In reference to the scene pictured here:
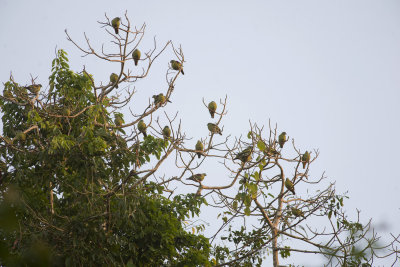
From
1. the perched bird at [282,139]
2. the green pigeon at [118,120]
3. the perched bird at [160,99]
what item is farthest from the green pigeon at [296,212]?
the green pigeon at [118,120]

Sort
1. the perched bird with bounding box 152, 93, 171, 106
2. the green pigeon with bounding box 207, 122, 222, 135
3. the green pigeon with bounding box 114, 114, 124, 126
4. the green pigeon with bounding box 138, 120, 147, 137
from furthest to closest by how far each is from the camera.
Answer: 1. the green pigeon with bounding box 114, 114, 124, 126
2. the green pigeon with bounding box 138, 120, 147, 137
3. the perched bird with bounding box 152, 93, 171, 106
4. the green pigeon with bounding box 207, 122, 222, 135

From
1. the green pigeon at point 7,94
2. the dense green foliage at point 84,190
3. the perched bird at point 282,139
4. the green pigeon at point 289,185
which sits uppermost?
the perched bird at point 282,139

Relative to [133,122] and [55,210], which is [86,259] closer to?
[55,210]

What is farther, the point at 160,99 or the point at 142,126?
the point at 142,126

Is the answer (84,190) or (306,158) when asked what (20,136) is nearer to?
(84,190)

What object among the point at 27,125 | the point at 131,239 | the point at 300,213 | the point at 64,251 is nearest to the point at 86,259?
the point at 64,251

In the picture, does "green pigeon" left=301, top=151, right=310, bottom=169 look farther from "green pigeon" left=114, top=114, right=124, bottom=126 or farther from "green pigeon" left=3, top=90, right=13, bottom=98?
"green pigeon" left=3, top=90, right=13, bottom=98

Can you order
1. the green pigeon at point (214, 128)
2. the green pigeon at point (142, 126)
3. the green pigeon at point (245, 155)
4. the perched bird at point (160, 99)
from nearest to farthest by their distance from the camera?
the green pigeon at point (214, 128)
the green pigeon at point (245, 155)
the perched bird at point (160, 99)
the green pigeon at point (142, 126)

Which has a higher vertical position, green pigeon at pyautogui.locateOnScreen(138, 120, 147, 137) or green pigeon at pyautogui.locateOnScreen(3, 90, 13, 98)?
green pigeon at pyautogui.locateOnScreen(138, 120, 147, 137)

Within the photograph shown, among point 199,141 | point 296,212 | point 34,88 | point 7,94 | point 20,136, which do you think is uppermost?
point 34,88

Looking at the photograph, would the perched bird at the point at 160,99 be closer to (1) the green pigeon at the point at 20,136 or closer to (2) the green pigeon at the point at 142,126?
(2) the green pigeon at the point at 142,126

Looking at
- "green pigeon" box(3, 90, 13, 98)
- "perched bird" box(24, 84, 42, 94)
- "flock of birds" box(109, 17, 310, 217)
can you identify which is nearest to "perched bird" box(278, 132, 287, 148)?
"flock of birds" box(109, 17, 310, 217)

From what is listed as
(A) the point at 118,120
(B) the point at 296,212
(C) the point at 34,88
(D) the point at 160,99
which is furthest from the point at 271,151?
(C) the point at 34,88

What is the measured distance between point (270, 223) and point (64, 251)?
2037mm
